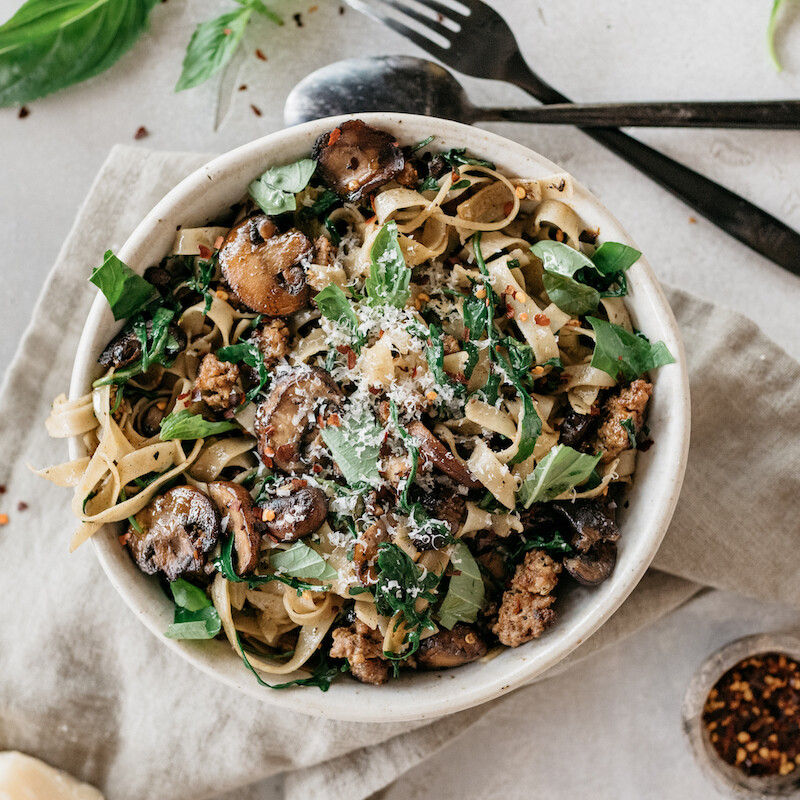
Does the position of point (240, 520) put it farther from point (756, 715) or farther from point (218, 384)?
point (756, 715)

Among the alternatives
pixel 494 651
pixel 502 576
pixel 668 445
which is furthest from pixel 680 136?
pixel 494 651

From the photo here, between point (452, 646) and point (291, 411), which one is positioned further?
point (452, 646)

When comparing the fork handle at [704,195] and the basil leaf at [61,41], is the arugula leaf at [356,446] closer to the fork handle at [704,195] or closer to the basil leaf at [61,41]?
the fork handle at [704,195]

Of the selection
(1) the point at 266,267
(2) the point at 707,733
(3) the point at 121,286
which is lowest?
(2) the point at 707,733

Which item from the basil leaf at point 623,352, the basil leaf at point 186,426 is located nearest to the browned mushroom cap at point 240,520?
the basil leaf at point 186,426

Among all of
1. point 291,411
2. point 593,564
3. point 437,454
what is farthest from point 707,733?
point 291,411

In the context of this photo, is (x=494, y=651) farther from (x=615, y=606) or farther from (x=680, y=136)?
(x=680, y=136)
